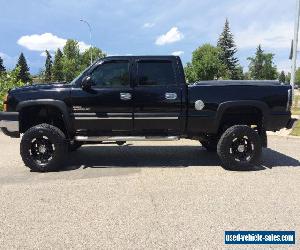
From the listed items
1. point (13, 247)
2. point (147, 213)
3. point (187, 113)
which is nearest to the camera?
point (13, 247)

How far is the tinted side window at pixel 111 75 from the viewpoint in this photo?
761 centimetres

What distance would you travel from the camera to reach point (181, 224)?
474 cm

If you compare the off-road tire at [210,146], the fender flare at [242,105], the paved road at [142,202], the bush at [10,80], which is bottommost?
the paved road at [142,202]

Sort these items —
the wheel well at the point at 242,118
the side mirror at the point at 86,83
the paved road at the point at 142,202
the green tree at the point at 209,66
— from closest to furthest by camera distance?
the paved road at the point at 142,202 → the side mirror at the point at 86,83 → the wheel well at the point at 242,118 → the green tree at the point at 209,66

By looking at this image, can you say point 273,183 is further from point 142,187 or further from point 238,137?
point 142,187

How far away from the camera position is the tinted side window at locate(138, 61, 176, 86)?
765 centimetres

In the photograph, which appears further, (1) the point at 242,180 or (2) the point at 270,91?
(2) the point at 270,91

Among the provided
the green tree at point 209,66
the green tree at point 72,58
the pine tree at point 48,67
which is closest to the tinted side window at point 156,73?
the green tree at point 72,58

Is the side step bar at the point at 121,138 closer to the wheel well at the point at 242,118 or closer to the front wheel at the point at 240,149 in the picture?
the front wheel at the point at 240,149

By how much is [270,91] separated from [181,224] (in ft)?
12.5

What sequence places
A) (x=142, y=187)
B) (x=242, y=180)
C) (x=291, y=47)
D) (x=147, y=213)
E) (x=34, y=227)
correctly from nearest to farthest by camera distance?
(x=34, y=227) < (x=147, y=213) < (x=142, y=187) < (x=242, y=180) < (x=291, y=47)

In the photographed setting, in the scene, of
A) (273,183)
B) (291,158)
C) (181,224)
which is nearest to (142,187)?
(181,224)

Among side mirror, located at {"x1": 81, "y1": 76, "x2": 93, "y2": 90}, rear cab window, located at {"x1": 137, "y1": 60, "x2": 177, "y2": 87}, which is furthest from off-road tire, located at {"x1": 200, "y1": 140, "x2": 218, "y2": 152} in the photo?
side mirror, located at {"x1": 81, "y1": 76, "x2": 93, "y2": 90}

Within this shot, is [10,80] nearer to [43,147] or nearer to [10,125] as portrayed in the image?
[10,125]
